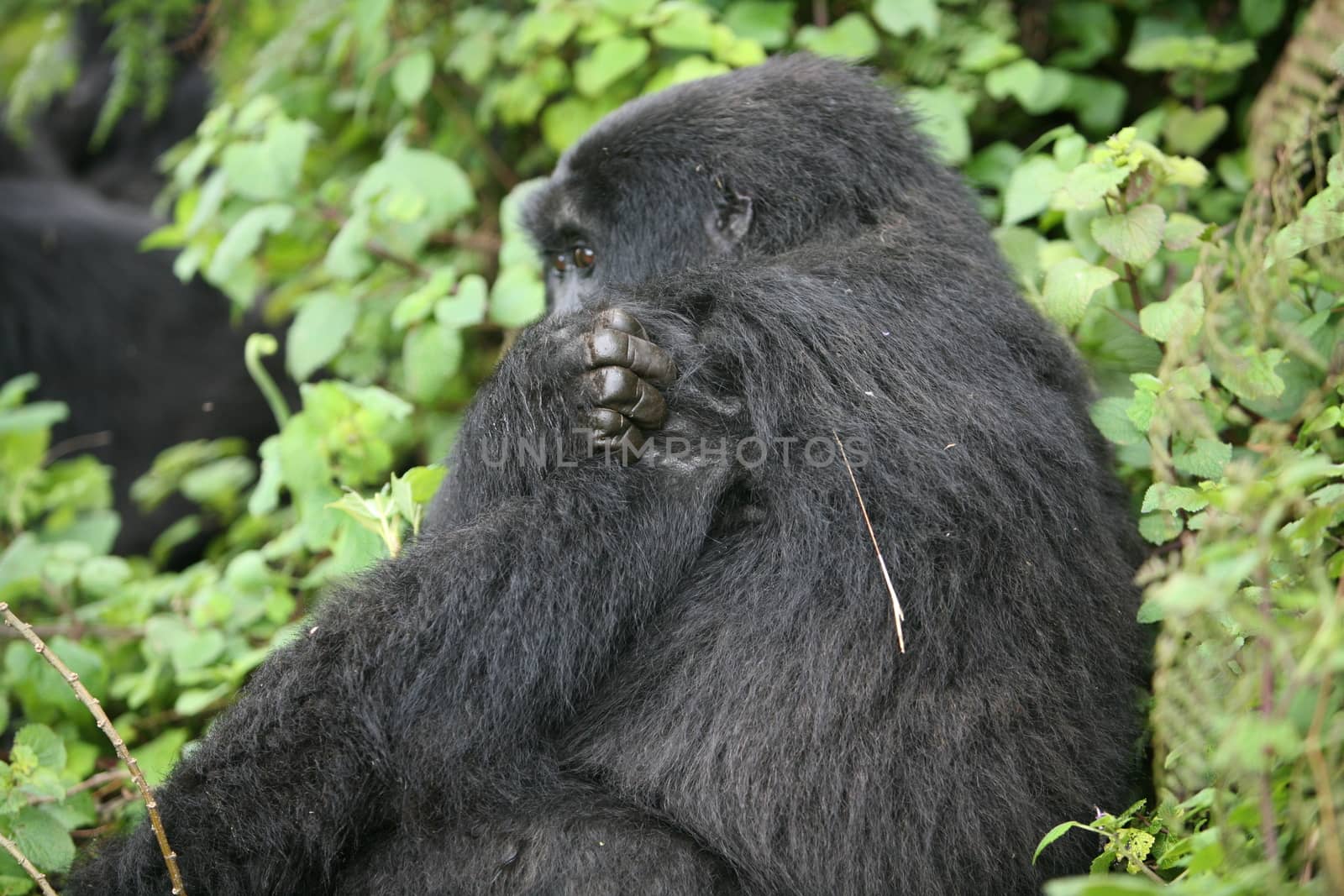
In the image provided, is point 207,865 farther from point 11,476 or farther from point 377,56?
point 377,56

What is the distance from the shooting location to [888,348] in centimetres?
206

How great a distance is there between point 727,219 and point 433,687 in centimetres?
119

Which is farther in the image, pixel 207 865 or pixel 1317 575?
pixel 207 865

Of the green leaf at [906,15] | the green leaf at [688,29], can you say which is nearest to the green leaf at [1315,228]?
the green leaf at [906,15]

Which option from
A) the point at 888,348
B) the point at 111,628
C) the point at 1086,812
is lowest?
the point at 111,628

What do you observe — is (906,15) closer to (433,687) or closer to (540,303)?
(540,303)

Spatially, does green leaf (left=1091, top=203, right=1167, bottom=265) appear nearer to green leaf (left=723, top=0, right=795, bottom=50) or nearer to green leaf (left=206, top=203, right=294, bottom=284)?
green leaf (left=723, top=0, right=795, bottom=50)

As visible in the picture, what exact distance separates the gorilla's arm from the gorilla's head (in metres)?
0.70

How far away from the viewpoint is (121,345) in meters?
4.90

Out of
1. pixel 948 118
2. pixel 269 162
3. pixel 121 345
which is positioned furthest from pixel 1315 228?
pixel 121 345

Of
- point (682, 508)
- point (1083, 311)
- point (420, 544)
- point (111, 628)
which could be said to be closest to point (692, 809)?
point (682, 508)

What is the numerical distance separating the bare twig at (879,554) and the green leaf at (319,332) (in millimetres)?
1893

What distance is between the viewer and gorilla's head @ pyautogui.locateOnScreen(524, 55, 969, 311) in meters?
2.49

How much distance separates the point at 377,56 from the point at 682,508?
2575mm
